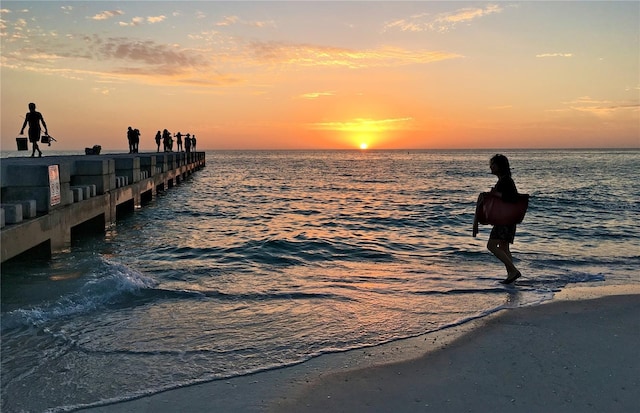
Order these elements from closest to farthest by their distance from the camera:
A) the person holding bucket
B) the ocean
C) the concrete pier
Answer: the ocean, the concrete pier, the person holding bucket

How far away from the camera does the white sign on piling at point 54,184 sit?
359 inches

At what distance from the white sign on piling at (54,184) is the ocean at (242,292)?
1.04 meters

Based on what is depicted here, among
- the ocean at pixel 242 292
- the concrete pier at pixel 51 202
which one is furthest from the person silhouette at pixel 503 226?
the concrete pier at pixel 51 202

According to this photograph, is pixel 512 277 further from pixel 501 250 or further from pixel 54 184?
pixel 54 184

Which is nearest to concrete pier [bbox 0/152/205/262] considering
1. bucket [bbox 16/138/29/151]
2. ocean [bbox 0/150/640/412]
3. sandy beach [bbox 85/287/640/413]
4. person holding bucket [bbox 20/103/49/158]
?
ocean [bbox 0/150/640/412]

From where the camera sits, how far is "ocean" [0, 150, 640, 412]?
15.5 ft

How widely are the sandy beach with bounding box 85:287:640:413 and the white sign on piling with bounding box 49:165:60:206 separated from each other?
6.36 metres

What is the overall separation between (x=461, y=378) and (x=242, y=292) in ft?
13.3

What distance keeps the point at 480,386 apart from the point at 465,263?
20.1 feet

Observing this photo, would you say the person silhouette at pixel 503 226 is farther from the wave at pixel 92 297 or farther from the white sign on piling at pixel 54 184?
the white sign on piling at pixel 54 184

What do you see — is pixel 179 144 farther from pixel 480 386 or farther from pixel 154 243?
pixel 480 386

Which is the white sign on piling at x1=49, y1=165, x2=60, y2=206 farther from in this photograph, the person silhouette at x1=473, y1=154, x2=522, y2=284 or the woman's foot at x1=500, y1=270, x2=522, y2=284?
the woman's foot at x1=500, y1=270, x2=522, y2=284

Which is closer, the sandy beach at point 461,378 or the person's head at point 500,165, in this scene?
the sandy beach at point 461,378

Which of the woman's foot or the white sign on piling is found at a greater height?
the white sign on piling
